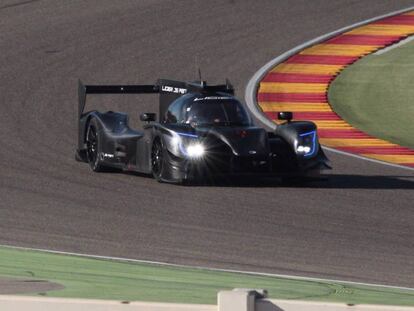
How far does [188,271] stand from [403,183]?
6.37 metres

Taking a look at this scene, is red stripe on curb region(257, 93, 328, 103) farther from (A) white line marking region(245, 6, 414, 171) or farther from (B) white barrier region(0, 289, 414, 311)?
(B) white barrier region(0, 289, 414, 311)

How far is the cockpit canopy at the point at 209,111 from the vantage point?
14438mm

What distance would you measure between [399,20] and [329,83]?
18.4 ft

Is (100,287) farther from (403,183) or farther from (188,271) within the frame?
(403,183)

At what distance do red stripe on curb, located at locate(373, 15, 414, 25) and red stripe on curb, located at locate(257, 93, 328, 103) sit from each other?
20.4 feet

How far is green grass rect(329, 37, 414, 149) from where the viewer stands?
20.2 m

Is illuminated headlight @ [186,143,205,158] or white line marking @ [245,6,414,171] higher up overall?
white line marking @ [245,6,414,171]

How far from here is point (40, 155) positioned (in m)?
16.4

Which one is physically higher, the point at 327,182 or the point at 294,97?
the point at 294,97

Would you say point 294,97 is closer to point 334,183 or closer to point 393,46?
point 393,46

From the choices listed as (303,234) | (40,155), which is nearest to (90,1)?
(40,155)

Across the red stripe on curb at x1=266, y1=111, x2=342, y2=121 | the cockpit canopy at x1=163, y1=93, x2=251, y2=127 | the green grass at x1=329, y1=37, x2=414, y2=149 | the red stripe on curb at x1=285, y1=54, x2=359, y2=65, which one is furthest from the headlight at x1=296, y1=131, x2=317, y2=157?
the red stripe on curb at x1=285, y1=54, x2=359, y2=65

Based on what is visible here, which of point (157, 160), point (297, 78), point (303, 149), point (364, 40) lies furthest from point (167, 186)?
point (364, 40)

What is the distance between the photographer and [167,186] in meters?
14.1
